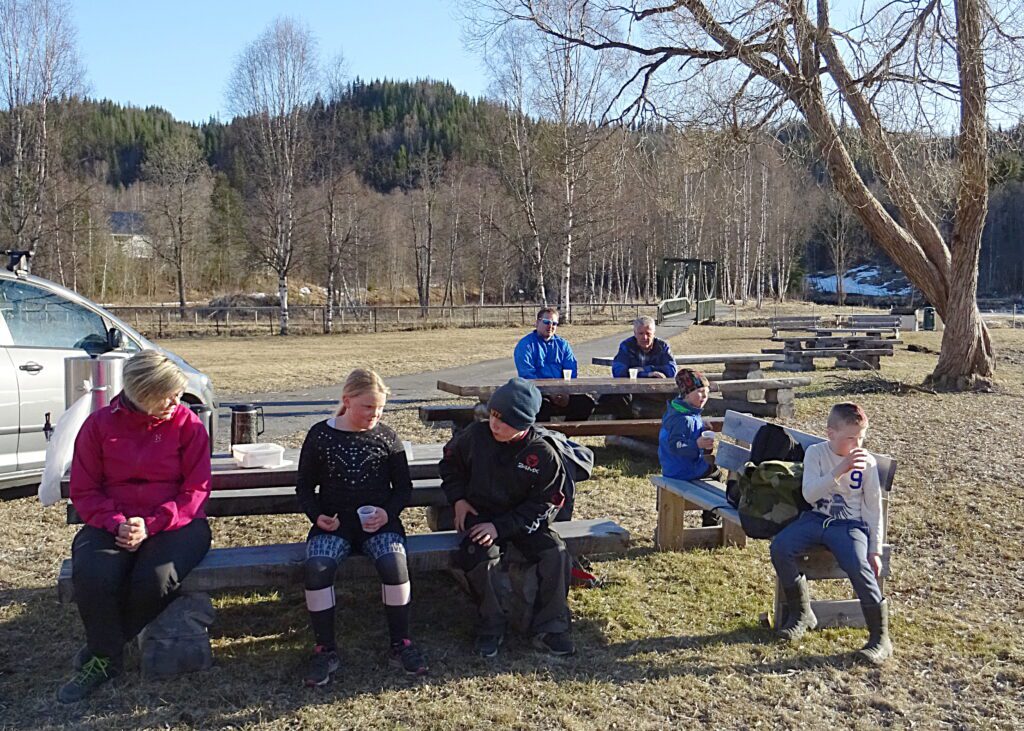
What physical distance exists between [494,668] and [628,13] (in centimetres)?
1221

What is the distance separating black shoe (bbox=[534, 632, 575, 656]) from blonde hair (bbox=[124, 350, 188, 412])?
192 centimetres

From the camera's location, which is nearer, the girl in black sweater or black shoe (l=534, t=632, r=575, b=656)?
the girl in black sweater

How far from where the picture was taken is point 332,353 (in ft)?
75.9

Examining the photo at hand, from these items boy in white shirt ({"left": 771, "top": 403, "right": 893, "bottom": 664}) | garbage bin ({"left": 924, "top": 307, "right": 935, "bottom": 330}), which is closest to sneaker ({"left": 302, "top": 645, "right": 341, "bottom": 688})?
boy in white shirt ({"left": 771, "top": 403, "right": 893, "bottom": 664})

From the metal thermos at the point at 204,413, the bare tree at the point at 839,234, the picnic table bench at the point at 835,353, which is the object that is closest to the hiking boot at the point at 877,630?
the metal thermos at the point at 204,413

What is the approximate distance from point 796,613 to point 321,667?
85.1 inches

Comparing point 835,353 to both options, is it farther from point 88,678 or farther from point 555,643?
point 88,678

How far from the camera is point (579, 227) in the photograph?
33406mm

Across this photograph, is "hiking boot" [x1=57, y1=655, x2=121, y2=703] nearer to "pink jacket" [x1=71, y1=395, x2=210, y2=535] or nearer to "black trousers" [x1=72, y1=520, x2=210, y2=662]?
"black trousers" [x1=72, y1=520, x2=210, y2=662]

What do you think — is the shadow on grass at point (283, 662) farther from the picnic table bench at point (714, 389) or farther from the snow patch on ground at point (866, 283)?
the snow patch on ground at point (866, 283)

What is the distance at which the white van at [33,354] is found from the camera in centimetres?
625

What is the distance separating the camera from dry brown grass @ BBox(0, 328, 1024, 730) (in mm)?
3293

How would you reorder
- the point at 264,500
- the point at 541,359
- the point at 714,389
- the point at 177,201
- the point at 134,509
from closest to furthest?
the point at 134,509
the point at 264,500
the point at 541,359
the point at 714,389
the point at 177,201

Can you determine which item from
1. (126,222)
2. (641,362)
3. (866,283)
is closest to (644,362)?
(641,362)
